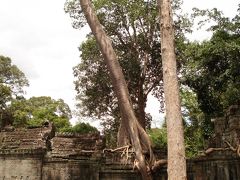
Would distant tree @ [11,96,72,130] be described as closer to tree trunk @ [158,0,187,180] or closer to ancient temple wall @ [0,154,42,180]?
ancient temple wall @ [0,154,42,180]

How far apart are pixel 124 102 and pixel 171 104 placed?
8.64 feet

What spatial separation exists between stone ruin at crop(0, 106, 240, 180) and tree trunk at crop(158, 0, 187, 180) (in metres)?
1.60

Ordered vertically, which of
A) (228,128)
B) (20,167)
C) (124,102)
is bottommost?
(20,167)

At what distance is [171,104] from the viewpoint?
7418mm

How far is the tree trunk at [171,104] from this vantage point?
6922mm

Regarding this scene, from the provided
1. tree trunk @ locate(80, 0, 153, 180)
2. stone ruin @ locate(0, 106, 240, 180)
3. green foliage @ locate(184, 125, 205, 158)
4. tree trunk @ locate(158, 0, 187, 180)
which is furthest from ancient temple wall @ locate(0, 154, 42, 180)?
green foliage @ locate(184, 125, 205, 158)

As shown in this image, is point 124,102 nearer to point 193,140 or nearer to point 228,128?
point 228,128

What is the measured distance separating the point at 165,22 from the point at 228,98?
8.62 meters

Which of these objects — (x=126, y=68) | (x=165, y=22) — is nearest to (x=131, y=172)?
(x=165, y=22)

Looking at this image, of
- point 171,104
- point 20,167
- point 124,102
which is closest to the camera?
point 171,104

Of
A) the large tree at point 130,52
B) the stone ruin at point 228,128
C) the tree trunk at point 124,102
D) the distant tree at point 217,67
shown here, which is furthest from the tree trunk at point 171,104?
the large tree at point 130,52

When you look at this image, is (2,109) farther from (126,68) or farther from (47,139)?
(47,139)

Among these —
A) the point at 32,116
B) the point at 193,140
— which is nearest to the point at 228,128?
the point at 193,140

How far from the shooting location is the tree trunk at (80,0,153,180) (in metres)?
9.36
